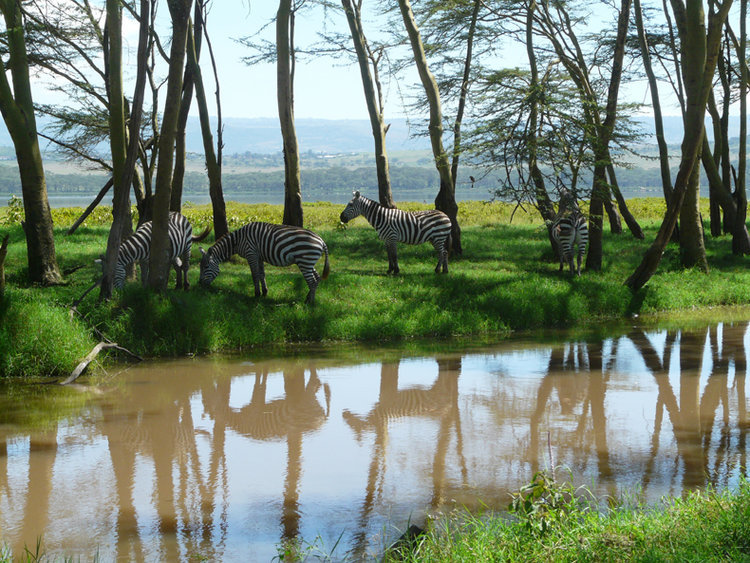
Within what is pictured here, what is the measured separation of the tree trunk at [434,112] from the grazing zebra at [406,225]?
41.1 inches

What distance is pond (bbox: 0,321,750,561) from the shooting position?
5.62 metres

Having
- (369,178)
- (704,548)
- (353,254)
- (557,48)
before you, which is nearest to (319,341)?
(353,254)

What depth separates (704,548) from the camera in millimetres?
4387

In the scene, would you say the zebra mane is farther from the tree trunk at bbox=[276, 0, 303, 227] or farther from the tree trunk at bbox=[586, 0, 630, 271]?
the tree trunk at bbox=[586, 0, 630, 271]

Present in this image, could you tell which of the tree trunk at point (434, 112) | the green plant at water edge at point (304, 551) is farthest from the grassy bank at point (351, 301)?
the green plant at water edge at point (304, 551)

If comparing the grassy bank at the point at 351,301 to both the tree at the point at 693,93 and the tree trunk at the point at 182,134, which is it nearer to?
the tree at the point at 693,93

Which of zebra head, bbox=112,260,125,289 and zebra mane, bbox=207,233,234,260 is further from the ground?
zebra mane, bbox=207,233,234,260

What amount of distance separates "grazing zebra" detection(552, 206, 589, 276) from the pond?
495 cm

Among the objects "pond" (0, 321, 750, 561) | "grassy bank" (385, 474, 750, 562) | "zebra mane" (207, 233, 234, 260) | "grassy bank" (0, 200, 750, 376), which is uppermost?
"zebra mane" (207, 233, 234, 260)

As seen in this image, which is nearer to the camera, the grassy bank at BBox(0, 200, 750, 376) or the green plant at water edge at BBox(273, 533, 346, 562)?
the green plant at water edge at BBox(273, 533, 346, 562)

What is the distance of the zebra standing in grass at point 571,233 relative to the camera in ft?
54.1

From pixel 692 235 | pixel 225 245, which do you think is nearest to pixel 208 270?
pixel 225 245

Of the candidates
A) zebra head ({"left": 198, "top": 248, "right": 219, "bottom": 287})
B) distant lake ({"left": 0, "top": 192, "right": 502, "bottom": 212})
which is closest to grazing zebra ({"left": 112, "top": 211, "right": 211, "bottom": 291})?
zebra head ({"left": 198, "top": 248, "right": 219, "bottom": 287})

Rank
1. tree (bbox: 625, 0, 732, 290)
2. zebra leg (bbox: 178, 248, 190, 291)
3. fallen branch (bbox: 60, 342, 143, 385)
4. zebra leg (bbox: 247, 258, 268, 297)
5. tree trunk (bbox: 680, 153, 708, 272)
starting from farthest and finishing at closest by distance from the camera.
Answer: tree trunk (bbox: 680, 153, 708, 272) < tree (bbox: 625, 0, 732, 290) < zebra leg (bbox: 178, 248, 190, 291) < zebra leg (bbox: 247, 258, 268, 297) < fallen branch (bbox: 60, 342, 143, 385)
